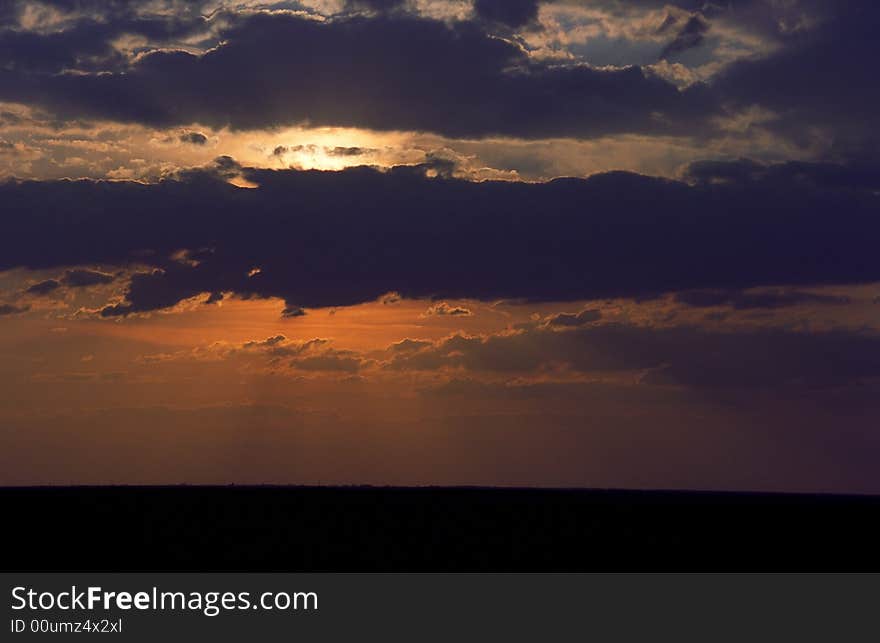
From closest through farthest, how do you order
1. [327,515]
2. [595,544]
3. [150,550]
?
[150,550], [595,544], [327,515]

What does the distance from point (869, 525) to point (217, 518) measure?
73.9 metres

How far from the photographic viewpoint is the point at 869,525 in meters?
153

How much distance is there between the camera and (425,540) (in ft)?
397

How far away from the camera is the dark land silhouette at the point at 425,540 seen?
3848 inches

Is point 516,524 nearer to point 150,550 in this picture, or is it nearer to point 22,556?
point 150,550

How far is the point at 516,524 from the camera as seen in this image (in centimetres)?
15150

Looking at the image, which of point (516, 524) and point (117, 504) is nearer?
point (516, 524)

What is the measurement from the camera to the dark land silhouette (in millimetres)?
97750

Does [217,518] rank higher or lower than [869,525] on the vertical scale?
higher
